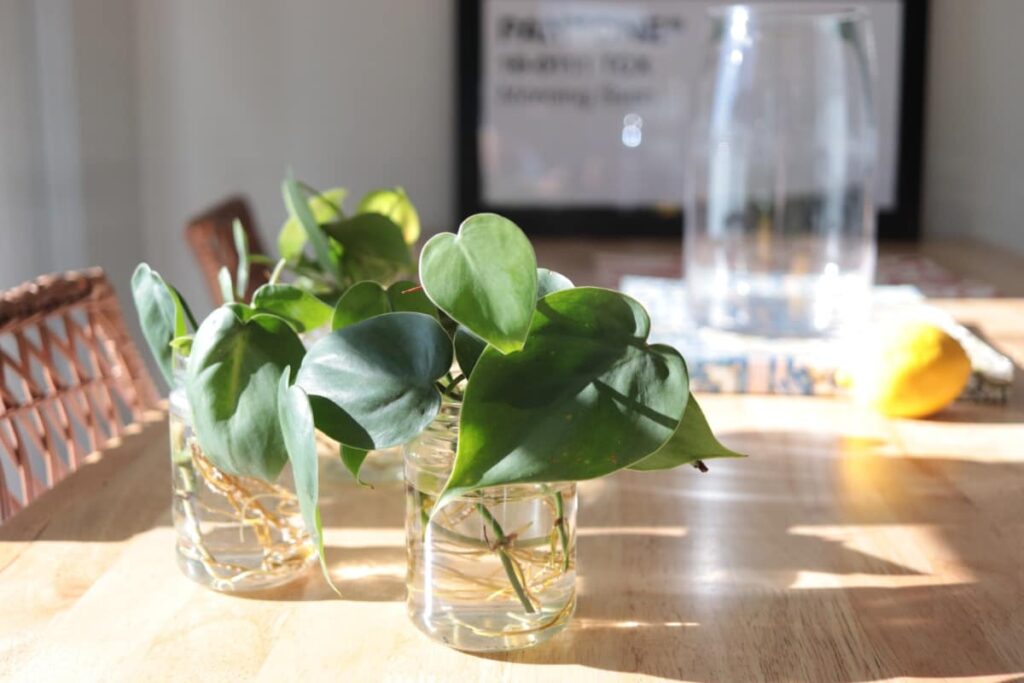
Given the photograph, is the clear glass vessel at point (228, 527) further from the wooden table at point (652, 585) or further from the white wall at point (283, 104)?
the white wall at point (283, 104)

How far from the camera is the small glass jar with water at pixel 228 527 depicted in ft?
2.29

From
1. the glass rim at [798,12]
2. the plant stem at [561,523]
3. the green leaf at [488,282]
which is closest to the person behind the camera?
the green leaf at [488,282]

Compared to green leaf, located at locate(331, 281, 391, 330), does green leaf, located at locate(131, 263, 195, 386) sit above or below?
below

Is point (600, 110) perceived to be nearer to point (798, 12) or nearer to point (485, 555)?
point (798, 12)

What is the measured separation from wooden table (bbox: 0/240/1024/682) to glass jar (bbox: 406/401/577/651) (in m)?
0.01

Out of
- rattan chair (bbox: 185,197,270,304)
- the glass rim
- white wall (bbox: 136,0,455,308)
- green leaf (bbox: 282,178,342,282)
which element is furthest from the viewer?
white wall (bbox: 136,0,455,308)

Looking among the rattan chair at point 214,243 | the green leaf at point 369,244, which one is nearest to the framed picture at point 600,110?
the rattan chair at point 214,243

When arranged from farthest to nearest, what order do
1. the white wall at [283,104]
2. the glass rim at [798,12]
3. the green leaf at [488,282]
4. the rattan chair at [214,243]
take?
the white wall at [283,104] → the rattan chair at [214,243] → the glass rim at [798,12] → the green leaf at [488,282]

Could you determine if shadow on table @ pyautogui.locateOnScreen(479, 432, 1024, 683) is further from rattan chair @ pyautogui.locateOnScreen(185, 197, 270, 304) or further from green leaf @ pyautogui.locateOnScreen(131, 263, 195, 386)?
rattan chair @ pyautogui.locateOnScreen(185, 197, 270, 304)

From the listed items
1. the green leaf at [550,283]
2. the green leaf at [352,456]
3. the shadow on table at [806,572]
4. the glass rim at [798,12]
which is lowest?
the shadow on table at [806,572]

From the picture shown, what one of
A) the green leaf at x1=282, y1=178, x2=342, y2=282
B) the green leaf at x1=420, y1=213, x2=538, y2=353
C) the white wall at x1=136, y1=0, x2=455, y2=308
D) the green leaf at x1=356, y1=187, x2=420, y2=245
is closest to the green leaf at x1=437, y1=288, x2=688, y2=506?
the green leaf at x1=420, y1=213, x2=538, y2=353

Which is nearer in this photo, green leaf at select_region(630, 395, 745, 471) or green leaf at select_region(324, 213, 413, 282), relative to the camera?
green leaf at select_region(630, 395, 745, 471)

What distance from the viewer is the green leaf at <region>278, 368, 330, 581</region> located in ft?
1.74

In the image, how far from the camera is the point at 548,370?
0.54 meters
